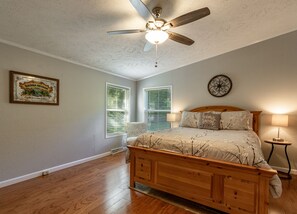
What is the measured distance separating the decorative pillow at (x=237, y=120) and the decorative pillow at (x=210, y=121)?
0.40 ft

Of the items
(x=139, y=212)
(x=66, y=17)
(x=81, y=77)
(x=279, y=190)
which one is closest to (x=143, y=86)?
(x=81, y=77)

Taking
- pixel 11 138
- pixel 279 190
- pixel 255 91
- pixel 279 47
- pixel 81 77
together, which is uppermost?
pixel 279 47

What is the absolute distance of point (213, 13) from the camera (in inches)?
88.8

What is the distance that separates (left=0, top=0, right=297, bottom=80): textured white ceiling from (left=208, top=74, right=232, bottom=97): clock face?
0.61 meters

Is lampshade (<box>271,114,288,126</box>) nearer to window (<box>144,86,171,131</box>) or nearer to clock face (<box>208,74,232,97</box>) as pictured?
clock face (<box>208,74,232,97</box>)

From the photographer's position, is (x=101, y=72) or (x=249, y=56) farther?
(x=101, y=72)

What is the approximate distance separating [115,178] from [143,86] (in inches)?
121

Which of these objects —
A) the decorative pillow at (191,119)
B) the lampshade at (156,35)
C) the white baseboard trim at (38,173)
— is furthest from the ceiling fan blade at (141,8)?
the white baseboard trim at (38,173)

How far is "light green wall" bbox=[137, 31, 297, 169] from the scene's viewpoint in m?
3.12

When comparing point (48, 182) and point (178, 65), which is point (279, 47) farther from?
point (48, 182)

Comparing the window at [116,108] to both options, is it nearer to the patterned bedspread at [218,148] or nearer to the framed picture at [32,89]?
the framed picture at [32,89]

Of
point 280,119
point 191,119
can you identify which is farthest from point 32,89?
point 280,119

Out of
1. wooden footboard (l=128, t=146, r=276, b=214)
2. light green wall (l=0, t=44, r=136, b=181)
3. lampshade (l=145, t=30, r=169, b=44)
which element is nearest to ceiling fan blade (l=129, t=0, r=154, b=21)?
lampshade (l=145, t=30, r=169, b=44)

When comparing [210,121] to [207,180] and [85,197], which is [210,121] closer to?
[207,180]
